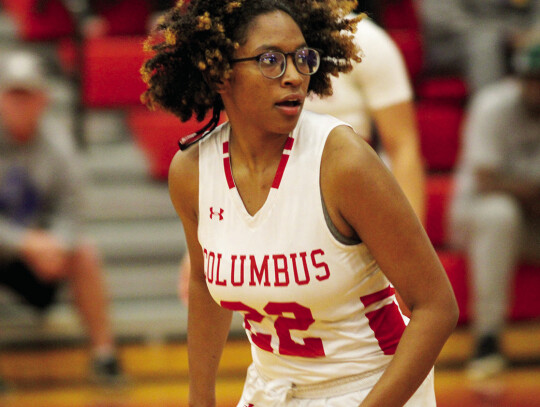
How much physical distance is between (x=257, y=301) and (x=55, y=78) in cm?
435

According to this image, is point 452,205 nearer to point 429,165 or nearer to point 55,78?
point 429,165

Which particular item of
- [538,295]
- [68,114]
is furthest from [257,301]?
[68,114]

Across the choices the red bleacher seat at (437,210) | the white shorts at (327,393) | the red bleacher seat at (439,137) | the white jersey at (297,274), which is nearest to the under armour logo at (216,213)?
the white jersey at (297,274)

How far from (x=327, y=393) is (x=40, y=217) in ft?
9.79

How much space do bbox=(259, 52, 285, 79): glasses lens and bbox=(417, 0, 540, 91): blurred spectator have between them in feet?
12.1

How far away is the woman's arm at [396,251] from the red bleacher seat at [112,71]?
3936 mm

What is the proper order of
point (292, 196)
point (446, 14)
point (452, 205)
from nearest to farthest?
point (292, 196) < point (452, 205) < point (446, 14)

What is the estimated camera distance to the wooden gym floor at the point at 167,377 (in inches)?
170

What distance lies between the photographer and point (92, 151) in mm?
5734

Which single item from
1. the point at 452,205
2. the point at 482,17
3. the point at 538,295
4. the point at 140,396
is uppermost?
the point at 482,17

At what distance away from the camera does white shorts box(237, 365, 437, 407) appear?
189 cm

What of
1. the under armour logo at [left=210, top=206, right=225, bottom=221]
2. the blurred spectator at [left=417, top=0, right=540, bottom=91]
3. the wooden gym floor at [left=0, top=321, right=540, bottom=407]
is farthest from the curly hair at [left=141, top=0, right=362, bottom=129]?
the blurred spectator at [left=417, top=0, right=540, bottom=91]

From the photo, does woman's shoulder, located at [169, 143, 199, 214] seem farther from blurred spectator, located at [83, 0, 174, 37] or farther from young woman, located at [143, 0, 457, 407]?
blurred spectator, located at [83, 0, 174, 37]

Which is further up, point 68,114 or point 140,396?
point 68,114
